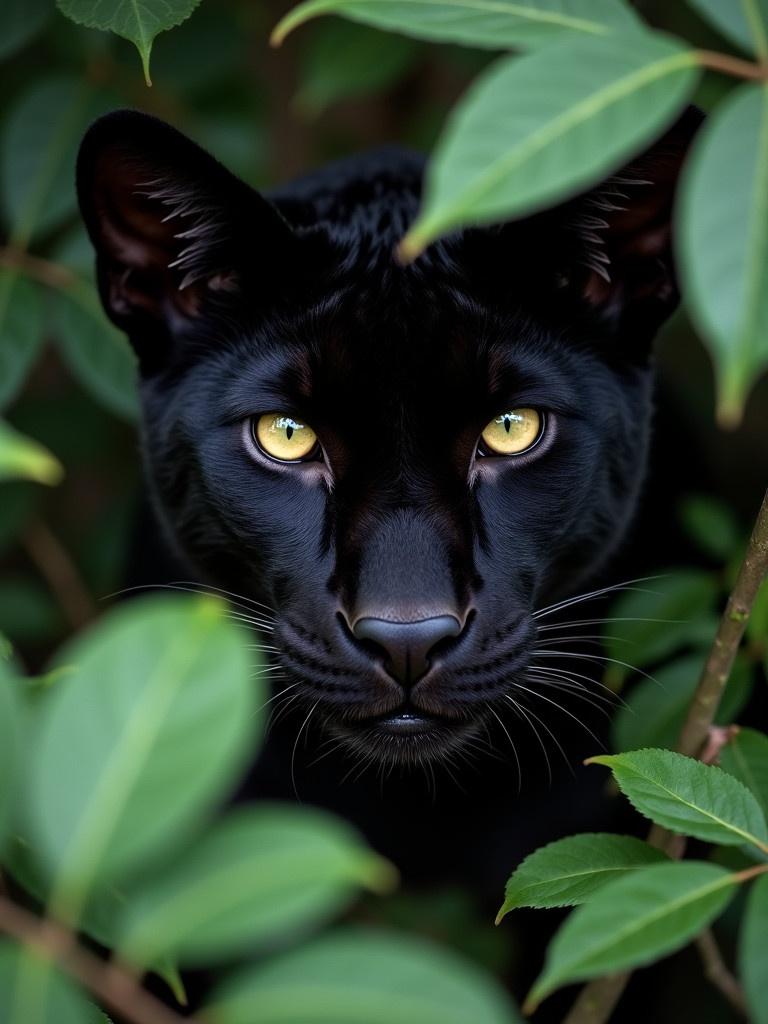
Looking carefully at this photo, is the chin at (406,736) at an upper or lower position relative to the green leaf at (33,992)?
lower

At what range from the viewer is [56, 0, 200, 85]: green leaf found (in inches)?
40.9

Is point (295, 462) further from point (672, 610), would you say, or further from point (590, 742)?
point (590, 742)

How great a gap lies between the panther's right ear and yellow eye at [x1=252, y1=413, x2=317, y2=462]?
192mm

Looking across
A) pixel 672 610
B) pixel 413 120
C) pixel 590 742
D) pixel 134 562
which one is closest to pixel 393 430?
pixel 672 610

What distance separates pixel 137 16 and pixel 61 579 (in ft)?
4.93

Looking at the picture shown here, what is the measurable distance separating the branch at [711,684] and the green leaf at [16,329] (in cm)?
93

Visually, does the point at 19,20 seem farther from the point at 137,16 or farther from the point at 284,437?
the point at 284,437

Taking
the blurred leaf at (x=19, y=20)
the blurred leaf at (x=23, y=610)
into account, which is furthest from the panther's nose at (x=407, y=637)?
the blurred leaf at (x=23, y=610)

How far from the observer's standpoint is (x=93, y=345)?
5.21 ft

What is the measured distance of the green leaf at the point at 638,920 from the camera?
636 millimetres

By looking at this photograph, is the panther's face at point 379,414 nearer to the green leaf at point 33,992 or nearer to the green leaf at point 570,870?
the green leaf at point 570,870

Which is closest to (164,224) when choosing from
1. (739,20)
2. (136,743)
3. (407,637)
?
(407,637)

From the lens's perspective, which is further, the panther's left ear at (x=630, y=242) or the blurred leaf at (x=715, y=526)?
the blurred leaf at (x=715, y=526)

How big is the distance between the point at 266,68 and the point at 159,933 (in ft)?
8.93
